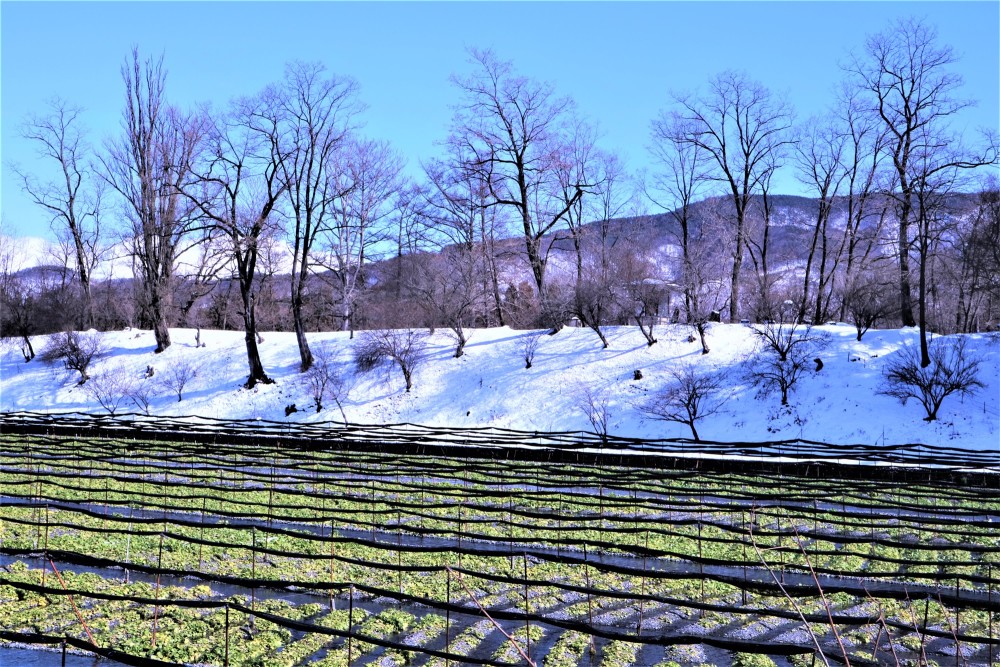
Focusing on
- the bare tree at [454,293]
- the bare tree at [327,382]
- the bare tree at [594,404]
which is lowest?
the bare tree at [594,404]

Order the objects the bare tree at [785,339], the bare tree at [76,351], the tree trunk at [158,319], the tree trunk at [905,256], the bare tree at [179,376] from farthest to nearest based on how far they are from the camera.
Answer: the tree trunk at [158,319]
the bare tree at [76,351]
the bare tree at [179,376]
the tree trunk at [905,256]
the bare tree at [785,339]

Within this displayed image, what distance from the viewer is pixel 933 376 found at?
1911cm

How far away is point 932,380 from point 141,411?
70.4 feet

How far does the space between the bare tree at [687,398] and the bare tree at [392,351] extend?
24.2 ft

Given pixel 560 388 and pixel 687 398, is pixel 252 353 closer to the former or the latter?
pixel 560 388

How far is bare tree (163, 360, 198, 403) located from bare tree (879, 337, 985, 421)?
65.0ft

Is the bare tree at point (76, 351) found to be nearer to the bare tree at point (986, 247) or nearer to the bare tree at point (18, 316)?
the bare tree at point (18, 316)

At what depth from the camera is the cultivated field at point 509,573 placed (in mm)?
Answer: 6160

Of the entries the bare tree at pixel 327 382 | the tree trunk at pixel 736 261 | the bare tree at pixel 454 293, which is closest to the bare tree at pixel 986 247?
the tree trunk at pixel 736 261

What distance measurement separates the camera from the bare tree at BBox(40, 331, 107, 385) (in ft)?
90.0

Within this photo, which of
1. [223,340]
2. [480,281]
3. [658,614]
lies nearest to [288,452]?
[658,614]

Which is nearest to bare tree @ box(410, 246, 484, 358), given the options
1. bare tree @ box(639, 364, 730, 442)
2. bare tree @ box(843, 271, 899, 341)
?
bare tree @ box(639, 364, 730, 442)

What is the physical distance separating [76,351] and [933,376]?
2570 cm

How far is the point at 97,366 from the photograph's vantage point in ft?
93.1
